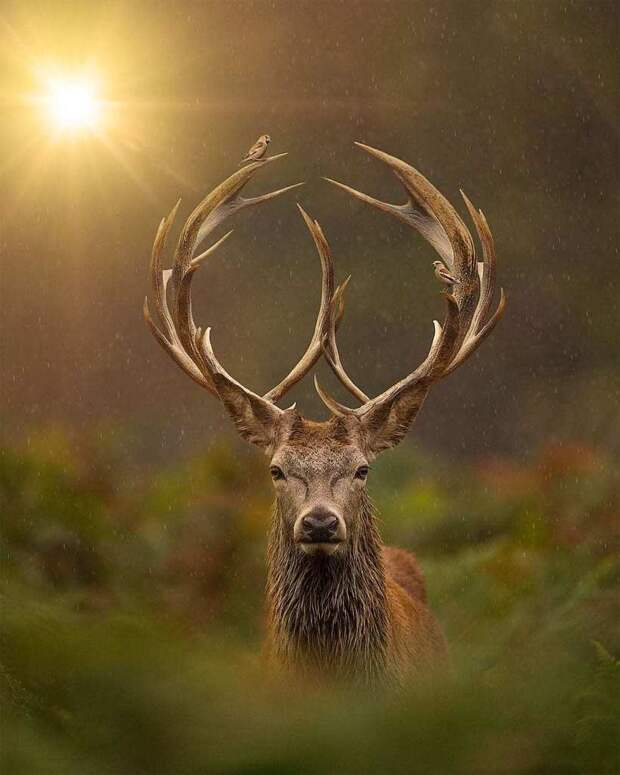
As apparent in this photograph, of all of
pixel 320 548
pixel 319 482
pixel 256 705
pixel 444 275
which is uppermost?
pixel 444 275

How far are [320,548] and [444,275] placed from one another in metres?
0.78

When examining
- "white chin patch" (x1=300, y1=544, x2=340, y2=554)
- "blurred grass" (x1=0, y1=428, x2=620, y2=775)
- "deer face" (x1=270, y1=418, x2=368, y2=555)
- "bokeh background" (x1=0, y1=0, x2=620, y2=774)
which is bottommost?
"blurred grass" (x1=0, y1=428, x2=620, y2=775)

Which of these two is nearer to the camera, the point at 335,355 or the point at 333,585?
the point at 333,585

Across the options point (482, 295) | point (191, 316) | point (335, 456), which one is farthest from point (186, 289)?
point (482, 295)

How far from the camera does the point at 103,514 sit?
454 cm

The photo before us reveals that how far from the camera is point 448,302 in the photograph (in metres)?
2.51

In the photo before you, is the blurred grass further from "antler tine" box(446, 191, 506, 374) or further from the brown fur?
"antler tine" box(446, 191, 506, 374)

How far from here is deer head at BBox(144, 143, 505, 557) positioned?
2514 millimetres

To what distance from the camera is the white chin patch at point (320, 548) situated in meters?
2.38

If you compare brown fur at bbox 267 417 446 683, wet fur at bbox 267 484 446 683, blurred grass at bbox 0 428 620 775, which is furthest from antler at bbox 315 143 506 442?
blurred grass at bbox 0 428 620 775

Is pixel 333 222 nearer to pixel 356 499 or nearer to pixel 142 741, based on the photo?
pixel 356 499

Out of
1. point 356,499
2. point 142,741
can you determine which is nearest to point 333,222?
point 356,499

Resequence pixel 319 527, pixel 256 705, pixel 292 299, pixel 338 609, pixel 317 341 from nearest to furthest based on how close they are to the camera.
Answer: pixel 256 705, pixel 319 527, pixel 338 609, pixel 317 341, pixel 292 299

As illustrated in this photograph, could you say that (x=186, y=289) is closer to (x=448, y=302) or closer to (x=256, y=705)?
(x=448, y=302)
